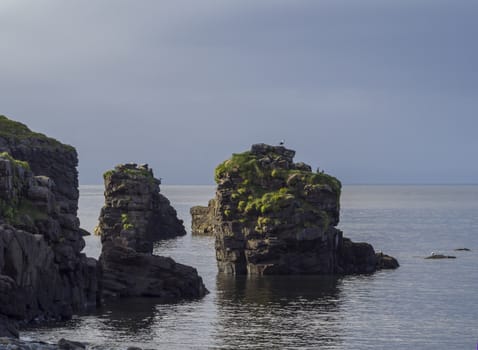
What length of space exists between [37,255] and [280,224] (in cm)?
5914

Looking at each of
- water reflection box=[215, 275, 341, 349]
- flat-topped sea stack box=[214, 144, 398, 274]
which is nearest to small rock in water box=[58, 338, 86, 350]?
water reflection box=[215, 275, 341, 349]

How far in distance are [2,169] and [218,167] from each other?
64.9 m

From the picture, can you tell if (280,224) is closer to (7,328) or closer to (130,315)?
(130,315)

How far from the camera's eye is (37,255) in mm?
100688

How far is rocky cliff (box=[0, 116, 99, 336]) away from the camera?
95.1 metres

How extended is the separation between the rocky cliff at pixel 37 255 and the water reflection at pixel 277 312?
18455 millimetres

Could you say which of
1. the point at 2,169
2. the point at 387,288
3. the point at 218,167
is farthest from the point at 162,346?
the point at 218,167

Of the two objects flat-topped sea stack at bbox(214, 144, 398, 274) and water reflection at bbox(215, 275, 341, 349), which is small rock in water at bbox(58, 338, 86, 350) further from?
flat-topped sea stack at bbox(214, 144, 398, 274)

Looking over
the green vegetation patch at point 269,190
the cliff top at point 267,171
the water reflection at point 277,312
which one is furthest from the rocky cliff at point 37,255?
the cliff top at point 267,171

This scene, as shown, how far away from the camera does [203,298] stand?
414ft

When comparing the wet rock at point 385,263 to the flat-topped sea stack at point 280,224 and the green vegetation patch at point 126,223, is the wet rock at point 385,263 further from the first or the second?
the green vegetation patch at point 126,223

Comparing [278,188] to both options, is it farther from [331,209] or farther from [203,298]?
[203,298]

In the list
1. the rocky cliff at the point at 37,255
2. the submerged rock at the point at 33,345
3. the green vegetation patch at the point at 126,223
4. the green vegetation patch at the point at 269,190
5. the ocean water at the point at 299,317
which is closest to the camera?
the submerged rock at the point at 33,345

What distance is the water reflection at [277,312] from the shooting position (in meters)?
96.3
